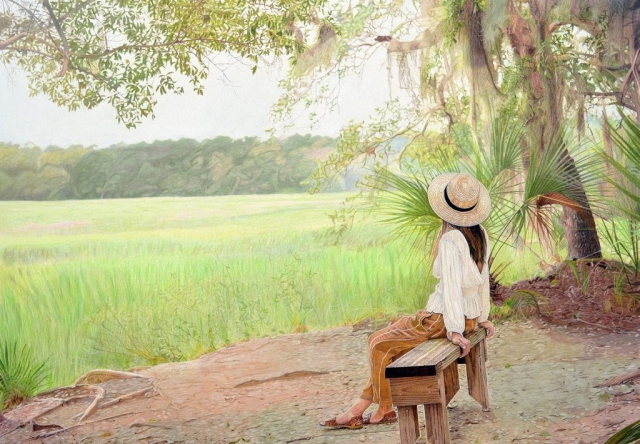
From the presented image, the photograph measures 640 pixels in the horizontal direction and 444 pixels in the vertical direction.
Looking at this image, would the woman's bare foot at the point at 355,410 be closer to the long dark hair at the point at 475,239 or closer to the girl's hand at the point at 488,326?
the girl's hand at the point at 488,326

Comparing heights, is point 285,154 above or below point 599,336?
above

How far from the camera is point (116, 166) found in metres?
5.36

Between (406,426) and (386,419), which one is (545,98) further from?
(406,426)

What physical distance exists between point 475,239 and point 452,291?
28cm

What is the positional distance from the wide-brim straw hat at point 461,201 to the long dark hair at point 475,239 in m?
0.03

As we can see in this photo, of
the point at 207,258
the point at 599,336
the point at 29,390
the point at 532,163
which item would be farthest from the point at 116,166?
the point at 599,336

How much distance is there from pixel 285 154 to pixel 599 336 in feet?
7.70

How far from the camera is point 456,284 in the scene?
122 inches

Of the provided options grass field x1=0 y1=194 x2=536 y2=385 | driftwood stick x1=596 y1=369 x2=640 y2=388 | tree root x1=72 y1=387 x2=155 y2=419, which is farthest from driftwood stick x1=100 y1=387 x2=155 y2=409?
driftwood stick x1=596 y1=369 x2=640 y2=388

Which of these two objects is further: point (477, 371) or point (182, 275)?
point (182, 275)

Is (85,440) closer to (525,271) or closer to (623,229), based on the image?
(525,271)

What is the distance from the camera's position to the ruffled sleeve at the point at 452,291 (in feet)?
10.2

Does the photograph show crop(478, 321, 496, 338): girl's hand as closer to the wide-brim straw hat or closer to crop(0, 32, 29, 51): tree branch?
the wide-brim straw hat

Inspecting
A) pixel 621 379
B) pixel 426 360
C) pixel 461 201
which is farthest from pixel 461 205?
pixel 621 379
